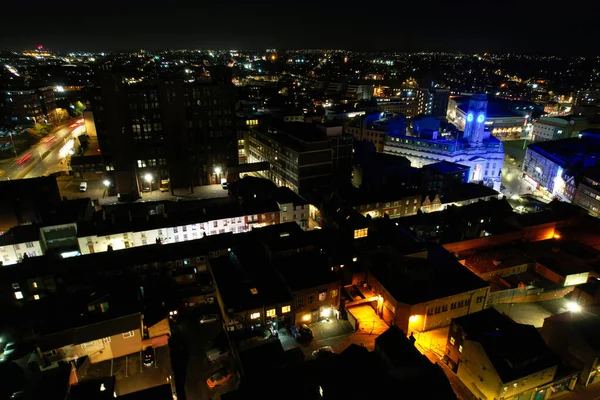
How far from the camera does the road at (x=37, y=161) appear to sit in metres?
66.4

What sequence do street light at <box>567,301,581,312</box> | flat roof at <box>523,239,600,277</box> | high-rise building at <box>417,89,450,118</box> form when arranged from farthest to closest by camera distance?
high-rise building at <box>417,89,450,118</box> < flat roof at <box>523,239,600,277</box> < street light at <box>567,301,581,312</box>

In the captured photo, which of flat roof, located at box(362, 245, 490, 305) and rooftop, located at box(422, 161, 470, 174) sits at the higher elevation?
rooftop, located at box(422, 161, 470, 174)

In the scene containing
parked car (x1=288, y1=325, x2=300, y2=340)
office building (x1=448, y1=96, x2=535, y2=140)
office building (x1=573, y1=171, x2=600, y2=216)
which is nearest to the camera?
parked car (x1=288, y1=325, x2=300, y2=340)

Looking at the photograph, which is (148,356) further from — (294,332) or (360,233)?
(360,233)

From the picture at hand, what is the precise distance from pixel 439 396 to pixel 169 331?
1991 cm

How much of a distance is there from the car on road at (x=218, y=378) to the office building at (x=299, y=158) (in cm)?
3157

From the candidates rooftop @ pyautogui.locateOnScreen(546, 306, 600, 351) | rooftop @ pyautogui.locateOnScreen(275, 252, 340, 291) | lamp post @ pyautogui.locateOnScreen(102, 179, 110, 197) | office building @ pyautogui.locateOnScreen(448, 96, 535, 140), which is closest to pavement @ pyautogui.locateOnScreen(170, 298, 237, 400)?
rooftop @ pyautogui.locateOnScreen(275, 252, 340, 291)

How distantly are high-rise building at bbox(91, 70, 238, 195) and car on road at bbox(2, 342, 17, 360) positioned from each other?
32053 millimetres

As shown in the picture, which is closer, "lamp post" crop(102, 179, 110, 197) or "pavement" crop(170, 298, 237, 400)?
"pavement" crop(170, 298, 237, 400)

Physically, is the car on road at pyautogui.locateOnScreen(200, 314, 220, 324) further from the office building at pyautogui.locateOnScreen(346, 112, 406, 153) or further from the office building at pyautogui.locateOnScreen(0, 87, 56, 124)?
the office building at pyautogui.locateOnScreen(0, 87, 56, 124)

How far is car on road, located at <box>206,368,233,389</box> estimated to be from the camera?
2495cm

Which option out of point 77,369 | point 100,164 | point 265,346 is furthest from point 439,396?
point 100,164

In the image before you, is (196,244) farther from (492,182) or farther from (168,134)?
(492,182)

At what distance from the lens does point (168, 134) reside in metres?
56.4
